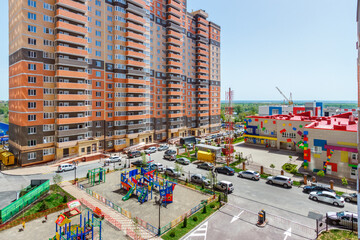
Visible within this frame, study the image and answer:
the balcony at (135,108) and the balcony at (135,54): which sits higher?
the balcony at (135,54)

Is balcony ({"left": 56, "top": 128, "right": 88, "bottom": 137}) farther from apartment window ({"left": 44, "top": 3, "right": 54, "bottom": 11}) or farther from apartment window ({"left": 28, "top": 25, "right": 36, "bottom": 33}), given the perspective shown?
apartment window ({"left": 44, "top": 3, "right": 54, "bottom": 11})

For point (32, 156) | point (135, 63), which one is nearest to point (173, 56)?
point (135, 63)

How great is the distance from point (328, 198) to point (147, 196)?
25349mm

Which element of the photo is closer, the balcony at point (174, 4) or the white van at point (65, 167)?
the white van at point (65, 167)

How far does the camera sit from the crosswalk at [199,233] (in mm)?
21358

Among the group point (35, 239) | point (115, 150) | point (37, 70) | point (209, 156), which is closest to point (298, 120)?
point (209, 156)

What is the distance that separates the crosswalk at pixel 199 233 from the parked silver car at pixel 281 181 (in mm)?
17996

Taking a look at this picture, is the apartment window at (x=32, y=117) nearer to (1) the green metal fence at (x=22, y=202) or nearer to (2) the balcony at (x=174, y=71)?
(1) the green metal fence at (x=22, y=202)

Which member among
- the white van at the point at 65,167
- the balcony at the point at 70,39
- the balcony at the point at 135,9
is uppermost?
the balcony at the point at 135,9

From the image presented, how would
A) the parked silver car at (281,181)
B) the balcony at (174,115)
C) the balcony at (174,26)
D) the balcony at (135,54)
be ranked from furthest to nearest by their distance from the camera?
the balcony at (174,26) → the balcony at (174,115) → the balcony at (135,54) → the parked silver car at (281,181)

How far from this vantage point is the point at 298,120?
5847 centimetres

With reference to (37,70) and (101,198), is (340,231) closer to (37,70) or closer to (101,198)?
(101,198)

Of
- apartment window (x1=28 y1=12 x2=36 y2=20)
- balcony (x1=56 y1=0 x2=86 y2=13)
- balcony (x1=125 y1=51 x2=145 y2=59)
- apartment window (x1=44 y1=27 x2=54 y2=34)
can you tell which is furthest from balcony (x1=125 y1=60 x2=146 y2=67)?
Result: apartment window (x1=28 y1=12 x2=36 y2=20)

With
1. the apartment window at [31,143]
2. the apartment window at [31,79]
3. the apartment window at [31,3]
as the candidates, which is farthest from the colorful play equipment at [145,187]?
the apartment window at [31,3]
